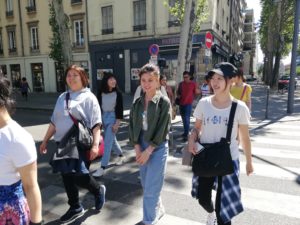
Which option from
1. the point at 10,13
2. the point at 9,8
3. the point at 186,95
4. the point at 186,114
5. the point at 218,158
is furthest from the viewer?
the point at 9,8

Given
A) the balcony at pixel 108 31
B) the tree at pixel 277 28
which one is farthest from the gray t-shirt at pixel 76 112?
the tree at pixel 277 28

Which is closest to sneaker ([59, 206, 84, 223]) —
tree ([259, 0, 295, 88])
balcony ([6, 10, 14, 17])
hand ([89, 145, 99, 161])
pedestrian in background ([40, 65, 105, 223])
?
pedestrian in background ([40, 65, 105, 223])

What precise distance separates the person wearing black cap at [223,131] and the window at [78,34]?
24.4 m

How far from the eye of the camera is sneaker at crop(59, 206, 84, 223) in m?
3.75

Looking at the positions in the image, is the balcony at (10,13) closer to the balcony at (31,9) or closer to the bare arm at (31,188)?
the balcony at (31,9)

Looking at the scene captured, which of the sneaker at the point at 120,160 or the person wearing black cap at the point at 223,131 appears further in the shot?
the sneaker at the point at 120,160

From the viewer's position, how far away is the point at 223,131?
2.92 m

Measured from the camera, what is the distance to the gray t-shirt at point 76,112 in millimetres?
3451

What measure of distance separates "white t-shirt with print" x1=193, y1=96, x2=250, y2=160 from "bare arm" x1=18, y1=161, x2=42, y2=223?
1.73 m

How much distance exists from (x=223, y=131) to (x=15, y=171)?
1855mm

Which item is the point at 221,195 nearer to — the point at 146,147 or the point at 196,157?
the point at 196,157

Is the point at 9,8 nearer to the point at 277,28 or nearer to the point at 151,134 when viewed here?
the point at 277,28

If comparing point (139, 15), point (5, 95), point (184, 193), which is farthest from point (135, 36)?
point (5, 95)

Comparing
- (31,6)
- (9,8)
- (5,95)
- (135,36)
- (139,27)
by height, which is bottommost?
(5,95)
